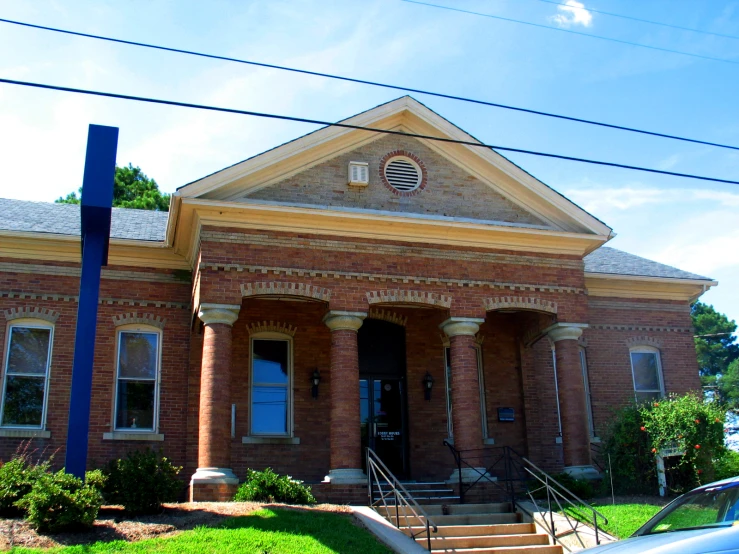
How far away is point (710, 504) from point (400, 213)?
33.0 ft

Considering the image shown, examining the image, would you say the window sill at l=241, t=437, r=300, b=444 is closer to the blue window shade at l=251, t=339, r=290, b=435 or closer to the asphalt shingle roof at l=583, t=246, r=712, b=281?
the blue window shade at l=251, t=339, r=290, b=435

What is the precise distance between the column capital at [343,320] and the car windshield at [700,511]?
28.4ft

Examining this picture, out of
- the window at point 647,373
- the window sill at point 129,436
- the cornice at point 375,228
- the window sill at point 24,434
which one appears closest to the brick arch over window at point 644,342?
the window at point 647,373

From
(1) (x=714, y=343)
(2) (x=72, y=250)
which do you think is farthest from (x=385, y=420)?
(1) (x=714, y=343)

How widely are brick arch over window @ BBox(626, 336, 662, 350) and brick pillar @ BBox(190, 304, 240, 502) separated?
1036 cm

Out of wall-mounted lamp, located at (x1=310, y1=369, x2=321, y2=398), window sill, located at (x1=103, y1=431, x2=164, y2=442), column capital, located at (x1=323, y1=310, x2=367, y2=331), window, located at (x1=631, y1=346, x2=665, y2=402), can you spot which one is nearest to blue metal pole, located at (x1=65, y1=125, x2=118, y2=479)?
window sill, located at (x1=103, y1=431, x2=164, y2=442)

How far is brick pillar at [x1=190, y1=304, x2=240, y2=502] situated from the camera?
43.8 feet

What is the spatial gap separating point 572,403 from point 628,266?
19.1 ft

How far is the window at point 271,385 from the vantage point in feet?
54.2

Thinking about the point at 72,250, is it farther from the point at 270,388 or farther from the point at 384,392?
the point at 384,392

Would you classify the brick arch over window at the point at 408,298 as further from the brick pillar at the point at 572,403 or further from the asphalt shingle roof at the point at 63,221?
the asphalt shingle roof at the point at 63,221

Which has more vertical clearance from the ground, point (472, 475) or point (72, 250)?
point (72, 250)

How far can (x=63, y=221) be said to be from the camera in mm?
17797

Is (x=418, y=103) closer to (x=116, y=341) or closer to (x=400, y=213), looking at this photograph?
(x=400, y=213)
